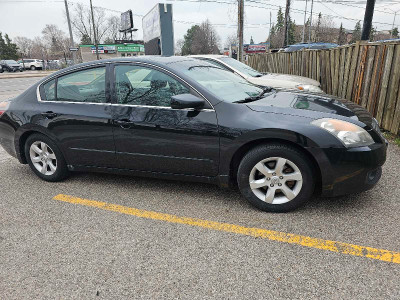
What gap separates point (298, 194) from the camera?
2.94 metres

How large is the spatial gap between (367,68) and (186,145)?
15.3 feet

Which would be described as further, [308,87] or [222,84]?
[308,87]

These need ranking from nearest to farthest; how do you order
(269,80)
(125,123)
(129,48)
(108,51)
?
(125,123), (269,80), (129,48), (108,51)

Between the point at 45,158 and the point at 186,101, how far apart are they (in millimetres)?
2195

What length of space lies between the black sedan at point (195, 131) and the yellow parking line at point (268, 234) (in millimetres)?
387

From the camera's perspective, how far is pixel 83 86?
12.4ft

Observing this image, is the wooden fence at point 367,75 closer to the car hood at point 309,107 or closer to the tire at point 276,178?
the car hood at point 309,107

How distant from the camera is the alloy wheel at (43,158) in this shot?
4008 mm

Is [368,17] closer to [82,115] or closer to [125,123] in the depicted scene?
[125,123]

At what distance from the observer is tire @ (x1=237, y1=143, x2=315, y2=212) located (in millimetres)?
2883

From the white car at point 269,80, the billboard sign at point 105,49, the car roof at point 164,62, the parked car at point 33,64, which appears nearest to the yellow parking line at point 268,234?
the car roof at point 164,62

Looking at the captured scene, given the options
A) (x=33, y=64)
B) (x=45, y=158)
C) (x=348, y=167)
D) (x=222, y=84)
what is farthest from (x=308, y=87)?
(x=33, y=64)

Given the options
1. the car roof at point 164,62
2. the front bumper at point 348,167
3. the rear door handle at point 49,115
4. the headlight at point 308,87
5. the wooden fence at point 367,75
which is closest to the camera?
the front bumper at point 348,167

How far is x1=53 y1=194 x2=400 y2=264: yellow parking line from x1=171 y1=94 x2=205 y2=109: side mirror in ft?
3.58
